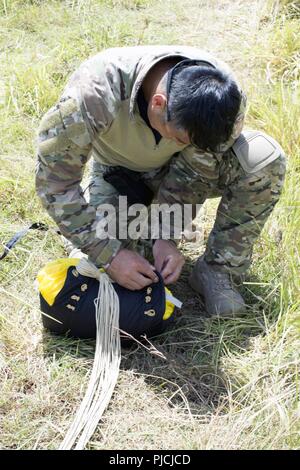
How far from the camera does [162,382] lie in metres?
2.22

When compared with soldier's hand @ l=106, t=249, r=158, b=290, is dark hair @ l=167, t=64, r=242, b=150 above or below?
above

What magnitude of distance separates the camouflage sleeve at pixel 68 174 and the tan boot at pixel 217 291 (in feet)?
1.43

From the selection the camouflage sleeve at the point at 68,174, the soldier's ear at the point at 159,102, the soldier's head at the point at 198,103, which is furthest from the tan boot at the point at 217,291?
the soldier's ear at the point at 159,102

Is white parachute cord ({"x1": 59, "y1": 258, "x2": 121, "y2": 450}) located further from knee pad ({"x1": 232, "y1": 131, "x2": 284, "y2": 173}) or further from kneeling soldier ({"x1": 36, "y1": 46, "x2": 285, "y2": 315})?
knee pad ({"x1": 232, "y1": 131, "x2": 284, "y2": 173})

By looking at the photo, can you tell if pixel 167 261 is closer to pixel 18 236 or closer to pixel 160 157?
pixel 160 157

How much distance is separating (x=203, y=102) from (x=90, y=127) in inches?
18.1

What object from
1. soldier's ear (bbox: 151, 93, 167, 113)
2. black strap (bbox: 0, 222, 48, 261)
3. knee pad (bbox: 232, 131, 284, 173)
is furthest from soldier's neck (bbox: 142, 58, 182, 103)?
black strap (bbox: 0, 222, 48, 261)

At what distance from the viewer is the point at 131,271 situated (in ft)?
7.53

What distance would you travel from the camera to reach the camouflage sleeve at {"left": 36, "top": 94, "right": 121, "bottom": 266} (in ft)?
7.05

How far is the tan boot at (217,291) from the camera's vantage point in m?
2.47

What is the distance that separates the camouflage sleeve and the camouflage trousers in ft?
1.40
